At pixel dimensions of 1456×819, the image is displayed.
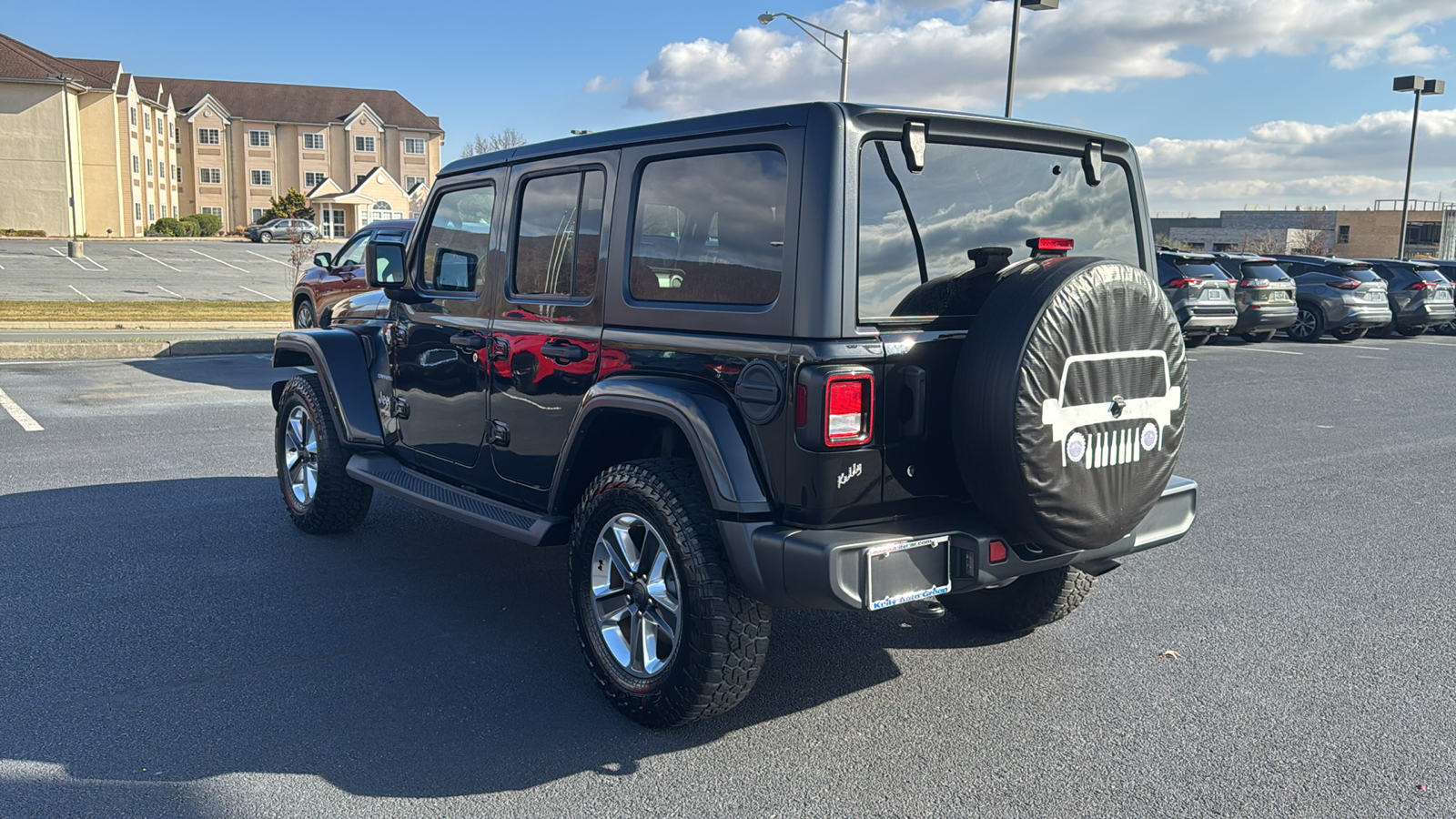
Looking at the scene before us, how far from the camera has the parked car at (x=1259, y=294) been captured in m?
19.4

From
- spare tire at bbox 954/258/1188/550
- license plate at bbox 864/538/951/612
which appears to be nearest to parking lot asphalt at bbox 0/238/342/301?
license plate at bbox 864/538/951/612

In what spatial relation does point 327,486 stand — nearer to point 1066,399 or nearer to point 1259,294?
point 1066,399

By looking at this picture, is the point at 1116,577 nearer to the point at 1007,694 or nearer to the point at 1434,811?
the point at 1007,694

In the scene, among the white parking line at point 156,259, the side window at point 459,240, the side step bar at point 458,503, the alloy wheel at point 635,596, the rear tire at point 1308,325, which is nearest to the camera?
the alloy wheel at point 635,596

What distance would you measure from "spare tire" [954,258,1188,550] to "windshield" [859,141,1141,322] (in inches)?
8.0

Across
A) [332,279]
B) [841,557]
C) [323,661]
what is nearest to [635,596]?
[841,557]

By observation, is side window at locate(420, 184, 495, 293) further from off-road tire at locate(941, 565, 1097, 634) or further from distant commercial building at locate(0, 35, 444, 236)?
distant commercial building at locate(0, 35, 444, 236)

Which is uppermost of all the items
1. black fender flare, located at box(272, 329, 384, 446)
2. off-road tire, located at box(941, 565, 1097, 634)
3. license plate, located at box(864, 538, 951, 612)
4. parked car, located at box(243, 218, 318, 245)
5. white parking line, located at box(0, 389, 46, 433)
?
parked car, located at box(243, 218, 318, 245)

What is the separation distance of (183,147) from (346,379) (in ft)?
272

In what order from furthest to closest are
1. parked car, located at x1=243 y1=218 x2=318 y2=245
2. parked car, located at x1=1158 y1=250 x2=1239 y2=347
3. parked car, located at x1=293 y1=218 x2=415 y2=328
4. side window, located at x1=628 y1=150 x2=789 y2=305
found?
parked car, located at x1=243 y1=218 x2=318 y2=245 < parked car, located at x1=1158 y1=250 x2=1239 y2=347 < parked car, located at x1=293 y1=218 x2=415 y2=328 < side window, located at x1=628 y1=150 x2=789 y2=305

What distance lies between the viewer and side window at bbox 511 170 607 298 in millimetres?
4152

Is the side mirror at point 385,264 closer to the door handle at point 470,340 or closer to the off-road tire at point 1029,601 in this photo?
the door handle at point 470,340

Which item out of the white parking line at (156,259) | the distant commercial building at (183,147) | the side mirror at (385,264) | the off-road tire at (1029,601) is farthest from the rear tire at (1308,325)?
the distant commercial building at (183,147)

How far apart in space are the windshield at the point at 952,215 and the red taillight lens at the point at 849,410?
22 centimetres
